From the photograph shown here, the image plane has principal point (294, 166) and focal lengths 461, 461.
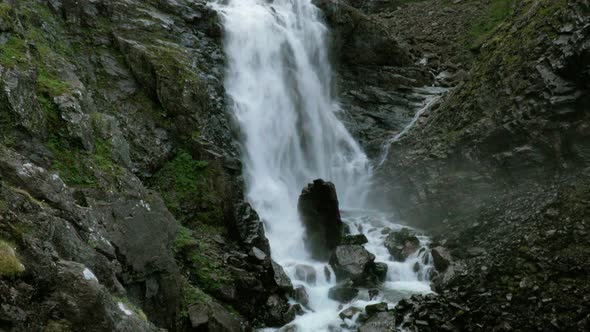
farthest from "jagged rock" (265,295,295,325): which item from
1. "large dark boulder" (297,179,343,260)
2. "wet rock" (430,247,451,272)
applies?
"wet rock" (430,247,451,272)

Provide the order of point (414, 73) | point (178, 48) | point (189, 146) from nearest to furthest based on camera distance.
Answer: point (189, 146) < point (178, 48) < point (414, 73)

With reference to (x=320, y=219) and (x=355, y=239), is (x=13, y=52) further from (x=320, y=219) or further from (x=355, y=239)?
(x=355, y=239)

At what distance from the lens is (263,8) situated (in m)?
29.3

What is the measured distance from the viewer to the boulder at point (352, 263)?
17.0 metres

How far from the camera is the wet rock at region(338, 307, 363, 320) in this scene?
1483 centimetres

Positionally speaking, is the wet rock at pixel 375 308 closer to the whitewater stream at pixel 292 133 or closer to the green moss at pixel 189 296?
the whitewater stream at pixel 292 133

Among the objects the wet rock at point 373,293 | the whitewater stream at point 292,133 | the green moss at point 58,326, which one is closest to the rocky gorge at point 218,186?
the green moss at point 58,326

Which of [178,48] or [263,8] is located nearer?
[178,48]

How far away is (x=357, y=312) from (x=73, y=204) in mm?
9379

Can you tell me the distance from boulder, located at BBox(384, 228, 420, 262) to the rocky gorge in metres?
0.06

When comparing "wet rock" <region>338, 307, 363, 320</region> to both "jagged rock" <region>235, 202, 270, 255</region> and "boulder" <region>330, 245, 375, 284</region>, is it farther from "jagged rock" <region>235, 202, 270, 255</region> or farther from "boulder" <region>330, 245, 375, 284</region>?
"jagged rock" <region>235, 202, 270, 255</region>

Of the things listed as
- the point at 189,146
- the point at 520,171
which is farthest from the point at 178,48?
the point at 520,171

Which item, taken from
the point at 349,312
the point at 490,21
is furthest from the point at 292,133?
the point at 490,21

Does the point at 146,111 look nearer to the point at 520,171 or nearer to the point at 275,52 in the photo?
the point at 275,52
